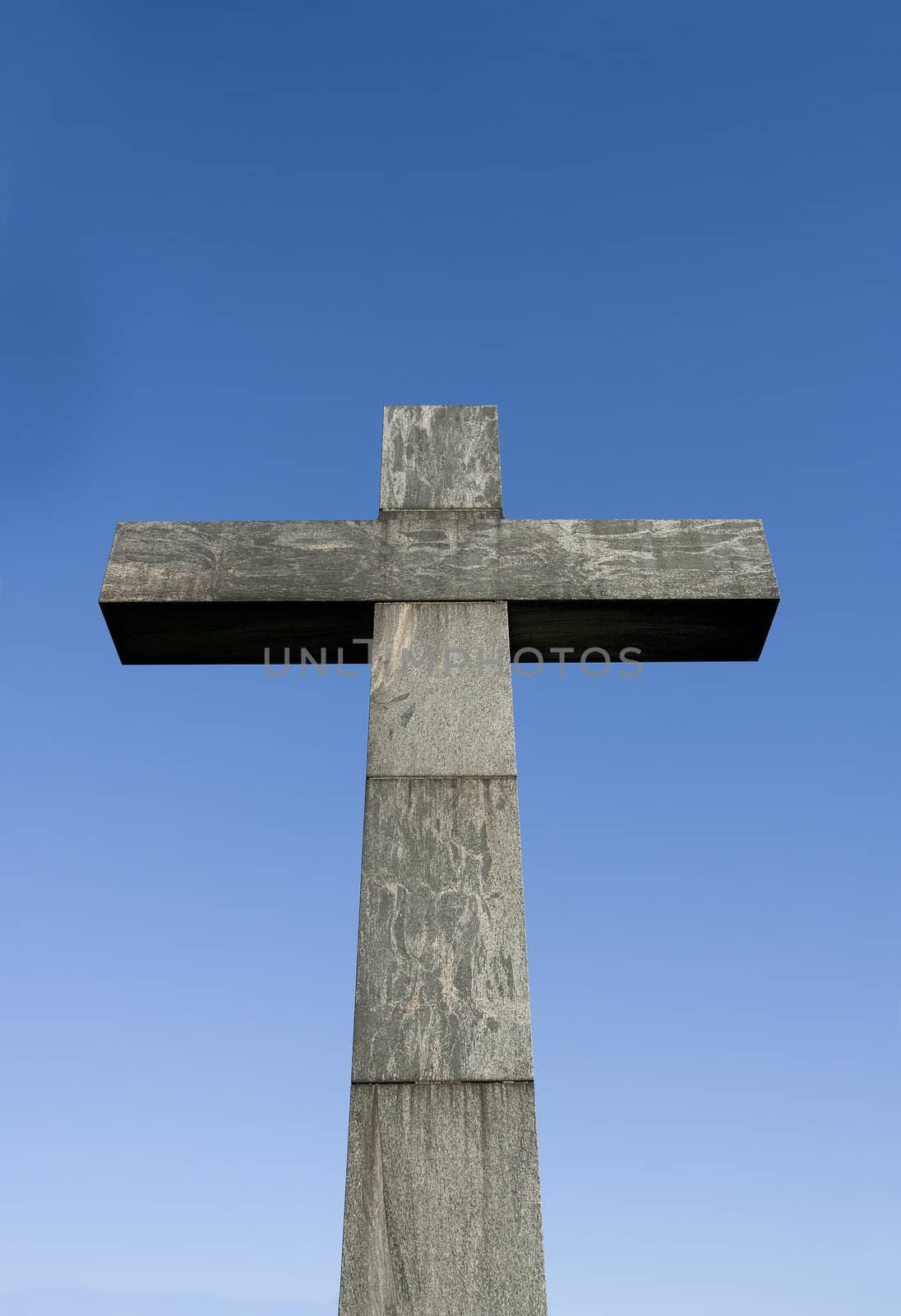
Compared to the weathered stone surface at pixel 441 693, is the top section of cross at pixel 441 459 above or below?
above

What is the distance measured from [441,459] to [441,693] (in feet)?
4.36

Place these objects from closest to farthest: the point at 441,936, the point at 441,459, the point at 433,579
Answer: the point at 441,936 → the point at 433,579 → the point at 441,459

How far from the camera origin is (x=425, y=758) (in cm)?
478

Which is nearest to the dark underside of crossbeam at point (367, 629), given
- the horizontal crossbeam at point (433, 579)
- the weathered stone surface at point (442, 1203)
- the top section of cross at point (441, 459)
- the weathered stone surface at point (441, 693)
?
the horizontal crossbeam at point (433, 579)

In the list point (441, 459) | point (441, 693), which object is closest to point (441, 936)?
point (441, 693)

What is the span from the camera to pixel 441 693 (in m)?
4.99

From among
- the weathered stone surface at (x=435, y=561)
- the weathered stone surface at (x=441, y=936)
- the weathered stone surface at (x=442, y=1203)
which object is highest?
the weathered stone surface at (x=435, y=561)

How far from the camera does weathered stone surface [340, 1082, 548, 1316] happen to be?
12.2 ft

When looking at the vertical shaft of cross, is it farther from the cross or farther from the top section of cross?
the top section of cross

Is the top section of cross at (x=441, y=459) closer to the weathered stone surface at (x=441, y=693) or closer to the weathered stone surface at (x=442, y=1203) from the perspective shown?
the weathered stone surface at (x=441, y=693)

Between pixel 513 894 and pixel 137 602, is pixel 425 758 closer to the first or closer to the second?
pixel 513 894

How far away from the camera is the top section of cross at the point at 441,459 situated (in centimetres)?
561

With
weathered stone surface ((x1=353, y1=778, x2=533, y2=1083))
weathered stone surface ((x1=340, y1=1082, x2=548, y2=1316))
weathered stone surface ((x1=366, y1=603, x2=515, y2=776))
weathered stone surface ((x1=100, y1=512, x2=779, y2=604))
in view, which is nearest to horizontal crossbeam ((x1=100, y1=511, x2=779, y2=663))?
weathered stone surface ((x1=100, y1=512, x2=779, y2=604))

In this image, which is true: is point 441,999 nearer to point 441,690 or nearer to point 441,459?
point 441,690
